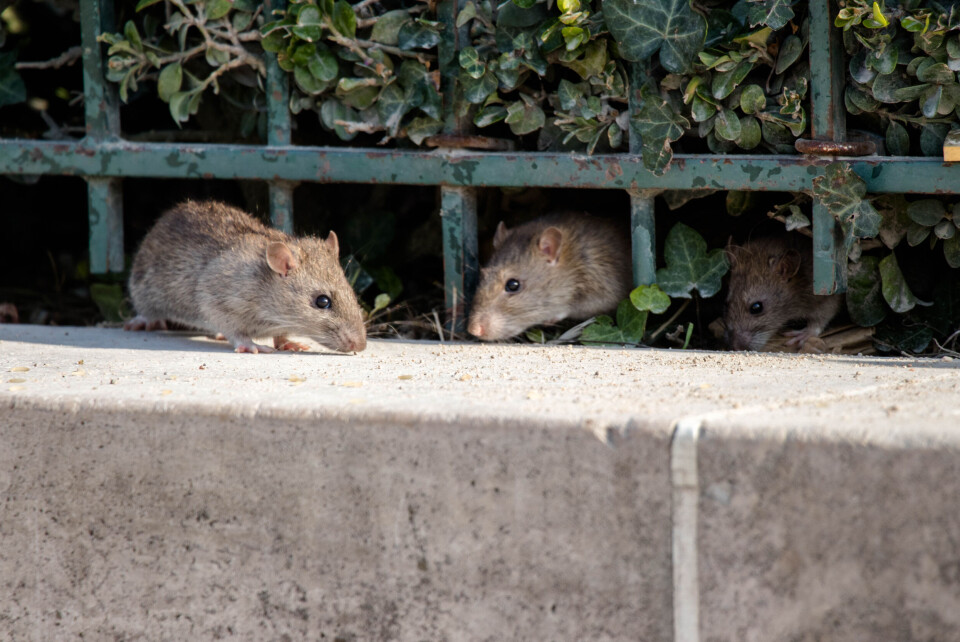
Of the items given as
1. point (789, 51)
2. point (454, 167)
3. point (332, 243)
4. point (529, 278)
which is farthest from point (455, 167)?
point (789, 51)

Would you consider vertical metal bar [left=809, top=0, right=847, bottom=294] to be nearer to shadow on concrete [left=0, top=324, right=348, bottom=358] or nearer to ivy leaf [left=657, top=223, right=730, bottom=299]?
ivy leaf [left=657, top=223, right=730, bottom=299]

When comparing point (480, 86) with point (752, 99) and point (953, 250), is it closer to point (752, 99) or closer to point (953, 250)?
point (752, 99)

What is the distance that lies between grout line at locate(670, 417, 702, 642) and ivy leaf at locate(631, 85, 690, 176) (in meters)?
1.95

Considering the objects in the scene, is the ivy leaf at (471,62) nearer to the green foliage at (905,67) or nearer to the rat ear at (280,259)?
the rat ear at (280,259)

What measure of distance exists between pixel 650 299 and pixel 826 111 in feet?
3.26

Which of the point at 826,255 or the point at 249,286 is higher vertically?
the point at 826,255

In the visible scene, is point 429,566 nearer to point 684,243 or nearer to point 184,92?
point 684,243

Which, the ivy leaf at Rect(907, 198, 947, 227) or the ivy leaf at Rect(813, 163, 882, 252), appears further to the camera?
the ivy leaf at Rect(907, 198, 947, 227)

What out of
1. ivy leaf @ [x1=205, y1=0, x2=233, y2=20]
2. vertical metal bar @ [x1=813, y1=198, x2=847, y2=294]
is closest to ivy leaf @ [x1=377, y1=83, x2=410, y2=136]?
ivy leaf @ [x1=205, y1=0, x2=233, y2=20]

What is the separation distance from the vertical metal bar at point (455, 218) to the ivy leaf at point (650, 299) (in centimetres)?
77

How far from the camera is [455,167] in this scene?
4.31 meters

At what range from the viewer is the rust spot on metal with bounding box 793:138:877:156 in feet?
12.4

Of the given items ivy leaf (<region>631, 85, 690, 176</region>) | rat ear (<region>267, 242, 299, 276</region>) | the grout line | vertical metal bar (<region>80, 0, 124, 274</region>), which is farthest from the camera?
vertical metal bar (<region>80, 0, 124, 274</region>)

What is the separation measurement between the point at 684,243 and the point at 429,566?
2412mm
